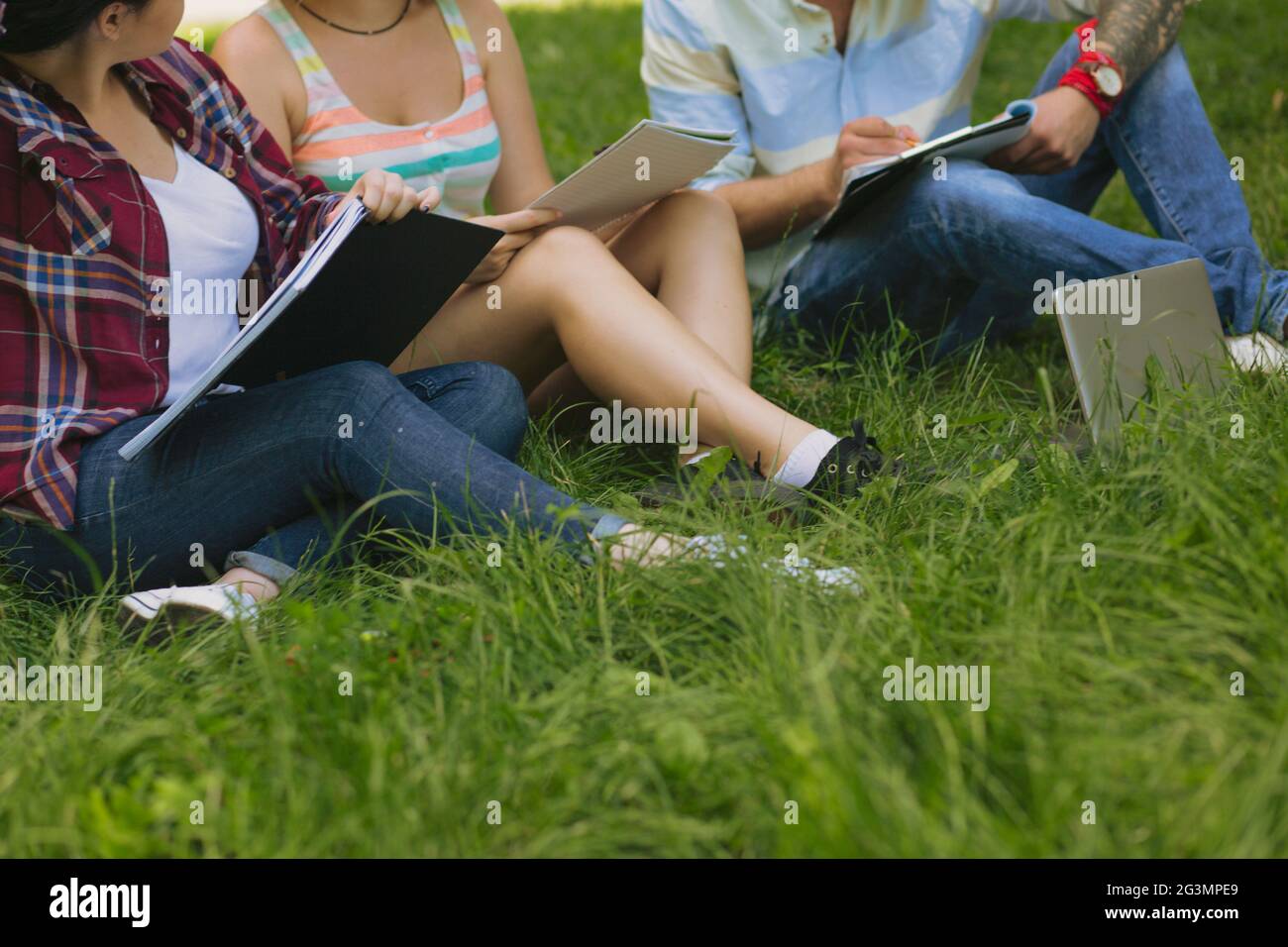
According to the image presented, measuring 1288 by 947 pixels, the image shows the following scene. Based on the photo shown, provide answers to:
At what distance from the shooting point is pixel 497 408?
2168 millimetres

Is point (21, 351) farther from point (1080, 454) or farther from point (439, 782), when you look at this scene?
point (1080, 454)

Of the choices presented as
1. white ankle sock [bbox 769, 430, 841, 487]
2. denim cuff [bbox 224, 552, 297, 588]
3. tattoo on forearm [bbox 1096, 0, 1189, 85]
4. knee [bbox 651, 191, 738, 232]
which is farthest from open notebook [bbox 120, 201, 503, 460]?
tattoo on forearm [bbox 1096, 0, 1189, 85]

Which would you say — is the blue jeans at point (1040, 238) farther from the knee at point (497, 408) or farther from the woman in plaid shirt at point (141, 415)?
the woman in plaid shirt at point (141, 415)

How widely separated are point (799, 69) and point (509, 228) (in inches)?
37.6

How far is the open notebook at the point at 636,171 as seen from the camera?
2137 millimetres

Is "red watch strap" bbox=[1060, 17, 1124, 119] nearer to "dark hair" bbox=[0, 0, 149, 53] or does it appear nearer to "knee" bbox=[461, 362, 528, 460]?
"knee" bbox=[461, 362, 528, 460]

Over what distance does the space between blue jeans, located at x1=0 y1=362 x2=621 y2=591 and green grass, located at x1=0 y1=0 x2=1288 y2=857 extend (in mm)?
71

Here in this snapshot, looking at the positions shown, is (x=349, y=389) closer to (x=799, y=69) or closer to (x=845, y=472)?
(x=845, y=472)

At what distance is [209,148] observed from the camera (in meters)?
2.13

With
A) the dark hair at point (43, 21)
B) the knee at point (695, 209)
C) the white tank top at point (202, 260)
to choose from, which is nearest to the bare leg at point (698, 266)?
the knee at point (695, 209)

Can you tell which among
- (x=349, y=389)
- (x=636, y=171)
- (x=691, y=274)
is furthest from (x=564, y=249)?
(x=349, y=389)

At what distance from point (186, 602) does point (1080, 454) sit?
1454 millimetres

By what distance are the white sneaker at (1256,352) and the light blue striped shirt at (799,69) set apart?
834mm
